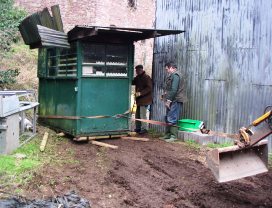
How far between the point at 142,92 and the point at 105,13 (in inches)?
401

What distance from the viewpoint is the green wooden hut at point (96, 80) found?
30.7ft

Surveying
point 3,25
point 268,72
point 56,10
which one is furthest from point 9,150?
point 268,72

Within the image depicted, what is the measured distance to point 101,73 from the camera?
9.63 meters

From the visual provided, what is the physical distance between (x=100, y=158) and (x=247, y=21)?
15.2 feet

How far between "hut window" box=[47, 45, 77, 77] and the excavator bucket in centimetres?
496

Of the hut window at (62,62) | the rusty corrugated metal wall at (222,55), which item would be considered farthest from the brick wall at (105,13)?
the rusty corrugated metal wall at (222,55)

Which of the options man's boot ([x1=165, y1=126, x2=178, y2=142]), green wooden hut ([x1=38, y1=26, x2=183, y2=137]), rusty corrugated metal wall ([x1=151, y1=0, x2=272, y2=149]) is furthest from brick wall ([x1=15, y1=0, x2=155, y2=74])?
man's boot ([x1=165, y1=126, x2=178, y2=142])

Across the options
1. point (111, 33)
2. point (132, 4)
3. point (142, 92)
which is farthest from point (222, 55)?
point (132, 4)

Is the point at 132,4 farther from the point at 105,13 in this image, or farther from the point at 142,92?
the point at 142,92

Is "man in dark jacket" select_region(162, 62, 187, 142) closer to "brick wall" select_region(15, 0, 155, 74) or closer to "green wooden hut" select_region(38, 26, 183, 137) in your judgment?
"green wooden hut" select_region(38, 26, 183, 137)

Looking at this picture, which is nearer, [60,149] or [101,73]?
[60,149]

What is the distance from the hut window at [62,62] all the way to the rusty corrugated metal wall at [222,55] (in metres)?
2.93

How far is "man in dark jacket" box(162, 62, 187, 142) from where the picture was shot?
991cm

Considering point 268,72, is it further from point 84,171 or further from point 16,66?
point 16,66
